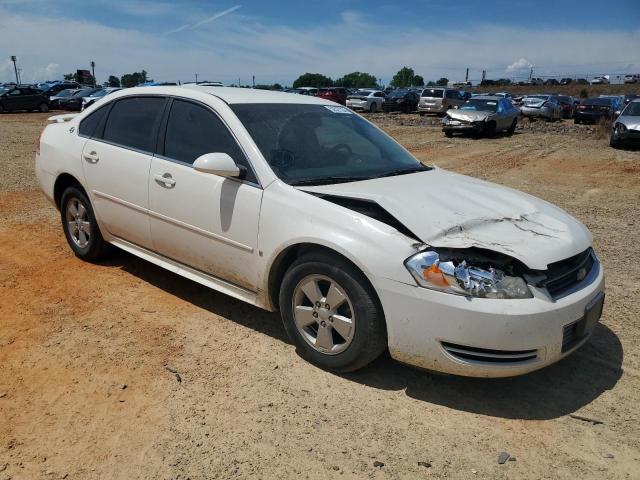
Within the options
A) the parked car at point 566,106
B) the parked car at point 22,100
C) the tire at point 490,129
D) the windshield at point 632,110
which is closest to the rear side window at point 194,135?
the windshield at point 632,110

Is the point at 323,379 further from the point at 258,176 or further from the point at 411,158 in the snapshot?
the point at 411,158

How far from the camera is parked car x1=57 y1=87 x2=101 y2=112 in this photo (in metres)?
32.4

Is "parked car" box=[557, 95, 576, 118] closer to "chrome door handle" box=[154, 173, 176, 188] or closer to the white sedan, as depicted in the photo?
the white sedan

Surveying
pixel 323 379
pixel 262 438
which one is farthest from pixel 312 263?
pixel 262 438

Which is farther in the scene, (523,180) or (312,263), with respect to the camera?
(523,180)

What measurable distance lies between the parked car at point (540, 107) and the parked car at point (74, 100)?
25.1 m

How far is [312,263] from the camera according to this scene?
315 cm

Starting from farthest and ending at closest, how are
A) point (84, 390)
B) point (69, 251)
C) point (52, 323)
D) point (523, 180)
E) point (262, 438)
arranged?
point (523, 180) → point (69, 251) → point (52, 323) → point (84, 390) → point (262, 438)

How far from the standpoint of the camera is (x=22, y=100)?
31656mm

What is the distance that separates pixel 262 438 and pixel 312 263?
3.26 feet

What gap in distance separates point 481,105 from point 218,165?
18.9 m

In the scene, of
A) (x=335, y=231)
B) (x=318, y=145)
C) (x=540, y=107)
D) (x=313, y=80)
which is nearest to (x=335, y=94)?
(x=540, y=107)

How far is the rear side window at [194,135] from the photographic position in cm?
371

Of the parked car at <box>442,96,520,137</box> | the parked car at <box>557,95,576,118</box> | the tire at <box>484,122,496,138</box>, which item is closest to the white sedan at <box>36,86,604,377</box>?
the parked car at <box>442,96,520,137</box>
